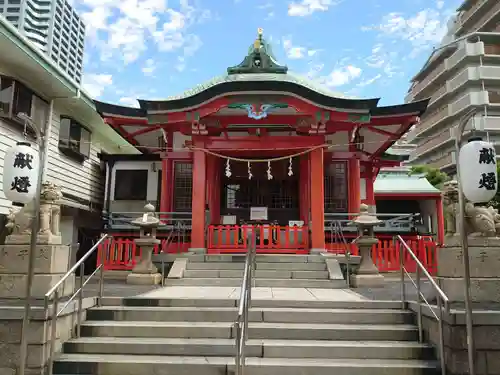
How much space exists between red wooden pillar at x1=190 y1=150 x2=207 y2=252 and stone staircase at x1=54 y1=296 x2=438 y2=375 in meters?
4.86

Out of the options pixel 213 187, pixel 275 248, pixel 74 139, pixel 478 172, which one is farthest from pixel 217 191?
pixel 478 172

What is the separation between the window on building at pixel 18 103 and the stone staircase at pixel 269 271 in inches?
233

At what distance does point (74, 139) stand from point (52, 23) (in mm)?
75797

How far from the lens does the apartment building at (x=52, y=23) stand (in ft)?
238

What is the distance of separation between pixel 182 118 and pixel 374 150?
7820mm

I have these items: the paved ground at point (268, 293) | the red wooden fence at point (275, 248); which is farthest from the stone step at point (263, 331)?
the red wooden fence at point (275, 248)

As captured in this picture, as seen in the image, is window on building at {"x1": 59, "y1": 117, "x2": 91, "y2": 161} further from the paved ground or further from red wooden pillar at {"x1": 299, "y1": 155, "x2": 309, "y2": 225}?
red wooden pillar at {"x1": 299, "y1": 155, "x2": 309, "y2": 225}

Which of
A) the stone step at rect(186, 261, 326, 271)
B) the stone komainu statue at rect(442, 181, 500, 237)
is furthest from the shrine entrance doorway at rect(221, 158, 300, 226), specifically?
the stone komainu statue at rect(442, 181, 500, 237)

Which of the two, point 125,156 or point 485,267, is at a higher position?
point 125,156

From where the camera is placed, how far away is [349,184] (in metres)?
14.1

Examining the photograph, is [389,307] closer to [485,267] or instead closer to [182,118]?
[485,267]

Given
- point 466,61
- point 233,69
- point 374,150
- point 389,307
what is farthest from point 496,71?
point 389,307

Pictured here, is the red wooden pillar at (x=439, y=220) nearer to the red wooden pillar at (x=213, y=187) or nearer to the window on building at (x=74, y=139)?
the red wooden pillar at (x=213, y=187)

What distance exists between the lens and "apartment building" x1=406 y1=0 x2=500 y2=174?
124 feet
